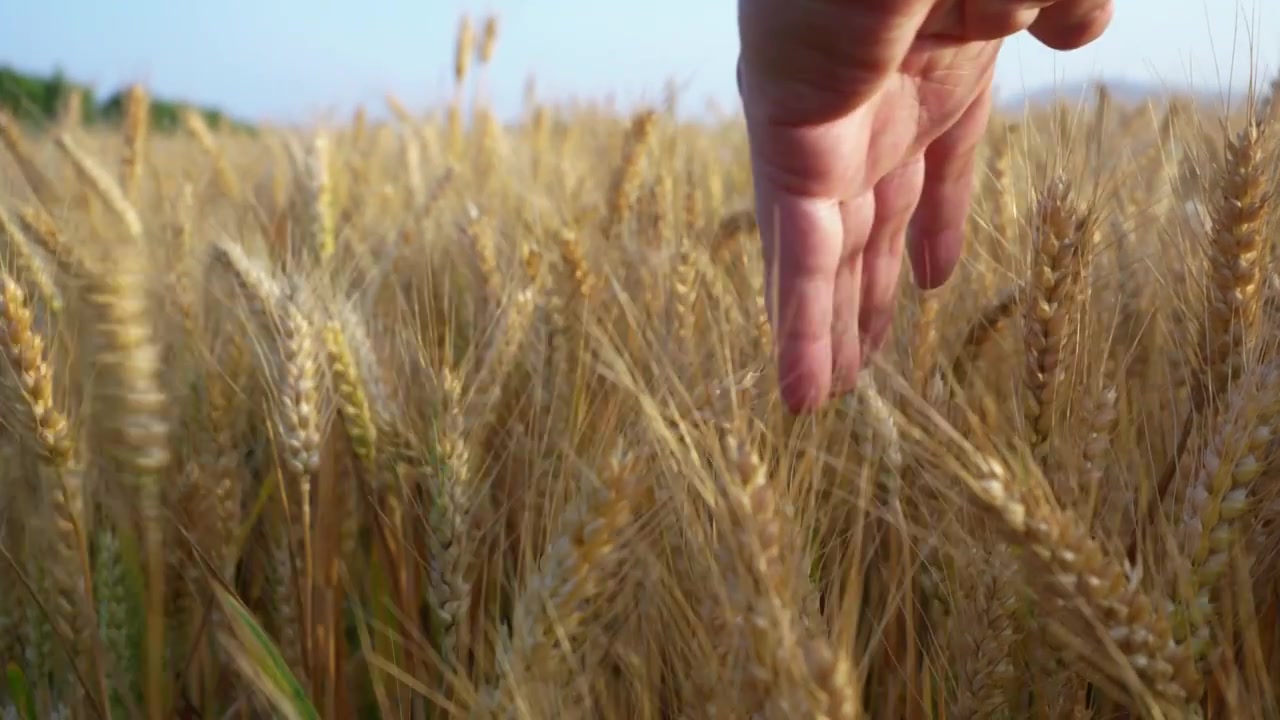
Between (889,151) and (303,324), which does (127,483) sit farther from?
(889,151)

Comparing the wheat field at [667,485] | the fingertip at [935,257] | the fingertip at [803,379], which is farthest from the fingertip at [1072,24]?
the fingertip at [803,379]

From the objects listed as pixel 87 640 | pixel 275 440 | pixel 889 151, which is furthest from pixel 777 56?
pixel 87 640

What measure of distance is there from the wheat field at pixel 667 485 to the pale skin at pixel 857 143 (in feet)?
0.21

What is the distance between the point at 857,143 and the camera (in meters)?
1.05

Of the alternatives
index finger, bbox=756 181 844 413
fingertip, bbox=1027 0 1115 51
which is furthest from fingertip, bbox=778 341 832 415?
fingertip, bbox=1027 0 1115 51

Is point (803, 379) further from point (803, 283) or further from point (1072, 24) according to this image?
point (1072, 24)

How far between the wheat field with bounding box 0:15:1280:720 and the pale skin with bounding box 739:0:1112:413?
64 millimetres

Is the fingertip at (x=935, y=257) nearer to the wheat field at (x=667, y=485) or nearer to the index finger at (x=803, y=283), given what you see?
the wheat field at (x=667, y=485)

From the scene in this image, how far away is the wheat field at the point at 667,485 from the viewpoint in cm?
71

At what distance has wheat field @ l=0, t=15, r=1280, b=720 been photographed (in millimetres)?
709

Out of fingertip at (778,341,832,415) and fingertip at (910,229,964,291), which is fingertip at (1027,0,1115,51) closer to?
fingertip at (910,229,964,291)

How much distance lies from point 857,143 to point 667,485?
0.48 meters

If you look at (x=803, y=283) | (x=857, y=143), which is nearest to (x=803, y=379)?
(x=803, y=283)

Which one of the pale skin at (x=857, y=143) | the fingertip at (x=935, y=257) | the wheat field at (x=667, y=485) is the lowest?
the wheat field at (x=667, y=485)
